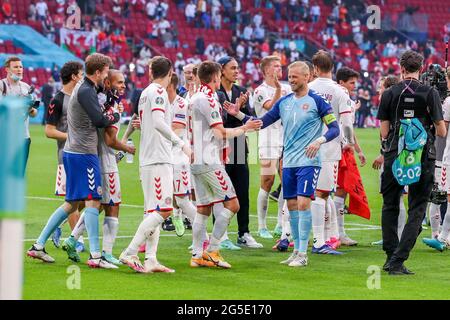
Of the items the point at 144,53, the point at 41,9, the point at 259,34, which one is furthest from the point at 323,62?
the point at 259,34

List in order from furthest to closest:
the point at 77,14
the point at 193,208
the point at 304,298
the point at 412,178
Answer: the point at 77,14 < the point at 193,208 < the point at 412,178 < the point at 304,298

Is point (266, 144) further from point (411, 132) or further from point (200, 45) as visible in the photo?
point (200, 45)

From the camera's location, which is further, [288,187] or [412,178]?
[288,187]

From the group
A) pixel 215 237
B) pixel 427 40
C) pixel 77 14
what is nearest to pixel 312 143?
pixel 215 237

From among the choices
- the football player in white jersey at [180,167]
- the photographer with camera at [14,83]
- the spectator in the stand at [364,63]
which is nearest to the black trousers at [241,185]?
the football player in white jersey at [180,167]

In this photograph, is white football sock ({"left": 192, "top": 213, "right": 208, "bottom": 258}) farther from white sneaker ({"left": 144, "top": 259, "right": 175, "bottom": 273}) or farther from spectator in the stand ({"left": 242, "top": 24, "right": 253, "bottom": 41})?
spectator in the stand ({"left": 242, "top": 24, "right": 253, "bottom": 41})

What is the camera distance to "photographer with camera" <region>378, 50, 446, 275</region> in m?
9.79

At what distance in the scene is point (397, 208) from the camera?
10133mm

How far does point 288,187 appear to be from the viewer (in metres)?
10.9

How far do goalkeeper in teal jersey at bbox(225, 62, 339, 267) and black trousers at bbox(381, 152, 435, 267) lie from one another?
2.86 ft

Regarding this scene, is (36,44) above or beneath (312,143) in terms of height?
above

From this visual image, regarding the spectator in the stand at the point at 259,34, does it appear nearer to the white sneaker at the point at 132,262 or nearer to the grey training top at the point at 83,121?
the grey training top at the point at 83,121

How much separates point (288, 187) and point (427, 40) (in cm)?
4511

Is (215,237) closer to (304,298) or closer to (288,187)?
(288,187)
